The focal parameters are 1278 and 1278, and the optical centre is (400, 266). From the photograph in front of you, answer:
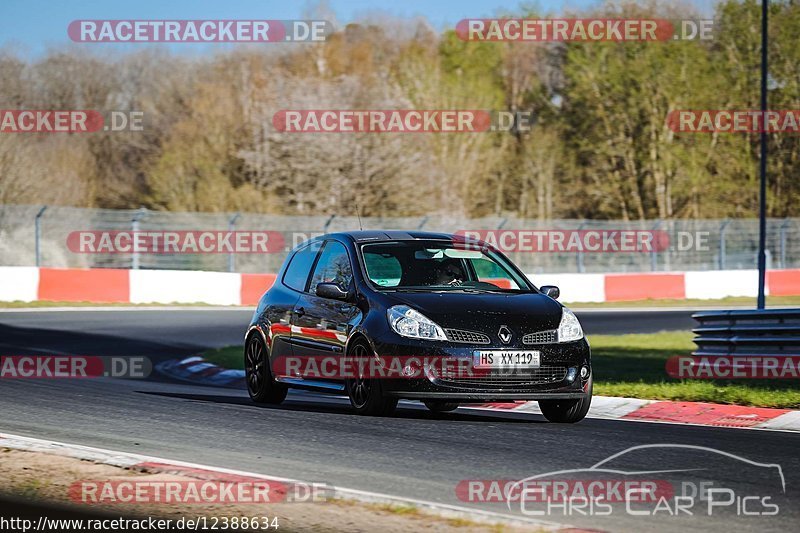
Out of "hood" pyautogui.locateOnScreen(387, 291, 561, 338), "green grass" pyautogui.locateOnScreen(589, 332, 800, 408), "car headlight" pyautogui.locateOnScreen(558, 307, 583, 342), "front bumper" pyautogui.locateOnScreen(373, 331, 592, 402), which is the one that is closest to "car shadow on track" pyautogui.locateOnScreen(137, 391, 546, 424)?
"front bumper" pyautogui.locateOnScreen(373, 331, 592, 402)

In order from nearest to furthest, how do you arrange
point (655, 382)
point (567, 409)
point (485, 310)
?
point (485, 310)
point (567, 409)
point (655, 382)

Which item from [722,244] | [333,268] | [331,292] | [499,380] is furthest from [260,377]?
[722,244]

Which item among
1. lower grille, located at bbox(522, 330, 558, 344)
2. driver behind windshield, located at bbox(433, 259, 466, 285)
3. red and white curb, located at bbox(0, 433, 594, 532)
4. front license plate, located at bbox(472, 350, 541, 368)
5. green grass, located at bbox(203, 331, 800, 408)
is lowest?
green grass, located at bbox(203, 331, 800, 408)

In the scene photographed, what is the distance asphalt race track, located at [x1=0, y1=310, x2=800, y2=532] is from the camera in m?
7.03

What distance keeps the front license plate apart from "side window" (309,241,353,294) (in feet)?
5.26

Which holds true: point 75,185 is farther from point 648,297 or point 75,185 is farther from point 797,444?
point 797,444

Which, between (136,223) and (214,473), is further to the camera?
(136,223)

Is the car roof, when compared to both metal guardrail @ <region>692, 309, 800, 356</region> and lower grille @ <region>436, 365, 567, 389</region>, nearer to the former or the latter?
lower grille @ <region>436, 365, 567, 389</region>

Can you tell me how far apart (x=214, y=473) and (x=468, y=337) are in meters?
2.97

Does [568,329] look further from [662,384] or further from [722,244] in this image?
[722,244]

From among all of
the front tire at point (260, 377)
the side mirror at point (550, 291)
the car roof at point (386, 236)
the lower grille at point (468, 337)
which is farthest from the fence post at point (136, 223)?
the lower grille at point (468, 337)

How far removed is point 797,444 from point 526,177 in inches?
1890

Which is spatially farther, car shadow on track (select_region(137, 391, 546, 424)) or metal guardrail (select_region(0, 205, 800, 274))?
metal guardrail (select_region(0, 205, 800, 274))

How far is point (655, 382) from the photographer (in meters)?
13.9
